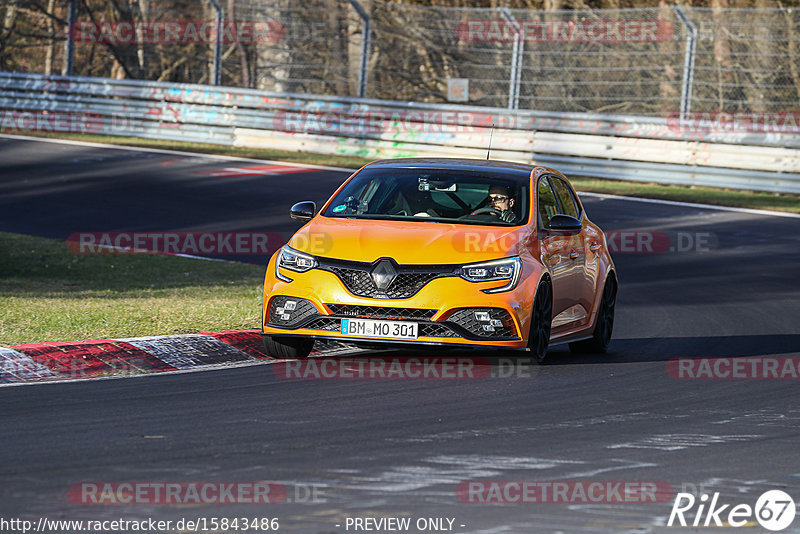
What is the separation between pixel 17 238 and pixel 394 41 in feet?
47.5

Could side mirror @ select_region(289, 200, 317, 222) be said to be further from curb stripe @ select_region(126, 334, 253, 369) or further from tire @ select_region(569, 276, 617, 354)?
tire @ select_region(569, 276, 617, 354)

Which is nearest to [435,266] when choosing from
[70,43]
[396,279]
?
[396,279]

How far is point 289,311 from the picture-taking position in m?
10.1

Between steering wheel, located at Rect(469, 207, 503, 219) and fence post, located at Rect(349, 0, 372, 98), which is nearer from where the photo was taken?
steering wheel, located at Rect(469, 207, 503, 219)

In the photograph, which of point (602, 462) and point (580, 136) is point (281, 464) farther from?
point (580, 136)

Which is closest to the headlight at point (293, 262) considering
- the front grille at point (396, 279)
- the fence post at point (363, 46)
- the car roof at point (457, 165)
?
the front grille at point (396, 279)

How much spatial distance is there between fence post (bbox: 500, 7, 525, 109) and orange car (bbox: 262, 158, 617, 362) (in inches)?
665

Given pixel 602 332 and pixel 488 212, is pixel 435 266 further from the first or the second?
pixel 602 332

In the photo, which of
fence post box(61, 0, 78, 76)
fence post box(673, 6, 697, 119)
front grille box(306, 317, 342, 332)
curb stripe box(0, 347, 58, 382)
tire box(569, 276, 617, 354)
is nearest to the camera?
curb stripe box(0, 347, 58, 382)

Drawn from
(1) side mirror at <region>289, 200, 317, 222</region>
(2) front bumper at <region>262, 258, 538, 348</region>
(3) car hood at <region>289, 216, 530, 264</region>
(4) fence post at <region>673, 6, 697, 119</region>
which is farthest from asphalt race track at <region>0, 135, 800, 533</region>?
(4) fence post at <region>673, 6, 697, 119</region>

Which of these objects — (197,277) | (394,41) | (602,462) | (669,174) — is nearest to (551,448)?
(602,462)

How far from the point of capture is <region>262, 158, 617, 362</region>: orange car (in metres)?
9.79

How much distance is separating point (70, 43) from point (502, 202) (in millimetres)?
24579

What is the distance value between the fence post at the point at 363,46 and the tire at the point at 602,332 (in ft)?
61.0
